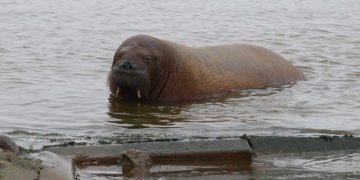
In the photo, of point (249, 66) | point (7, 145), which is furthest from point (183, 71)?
point (7, 145)

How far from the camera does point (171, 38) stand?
15.7 meters

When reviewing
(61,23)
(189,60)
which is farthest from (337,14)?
(189,60)

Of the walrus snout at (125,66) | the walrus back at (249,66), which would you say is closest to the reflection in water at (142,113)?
the walrus snout at (125,66)

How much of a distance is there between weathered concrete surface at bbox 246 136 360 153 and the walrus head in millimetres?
3160

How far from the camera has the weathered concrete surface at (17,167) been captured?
16.8ft

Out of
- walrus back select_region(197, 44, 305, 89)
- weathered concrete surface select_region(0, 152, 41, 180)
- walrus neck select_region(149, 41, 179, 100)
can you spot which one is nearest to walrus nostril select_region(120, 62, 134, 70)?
walrus neck select_region(149, 41, 179, 100)

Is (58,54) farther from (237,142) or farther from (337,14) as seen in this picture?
(337,14)

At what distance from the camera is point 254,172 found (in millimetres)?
6148

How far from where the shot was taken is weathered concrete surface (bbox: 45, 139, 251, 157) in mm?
6316

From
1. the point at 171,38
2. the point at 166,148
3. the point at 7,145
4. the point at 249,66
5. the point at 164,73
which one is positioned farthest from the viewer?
the point at 171,38

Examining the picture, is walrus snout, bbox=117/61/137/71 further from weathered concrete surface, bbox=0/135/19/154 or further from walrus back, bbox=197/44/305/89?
weathered concrete surface, bbox=0/135/19/154

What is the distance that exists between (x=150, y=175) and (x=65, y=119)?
110 inches

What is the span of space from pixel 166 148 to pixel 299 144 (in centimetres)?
110

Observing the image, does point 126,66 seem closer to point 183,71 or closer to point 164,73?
point 164,73
